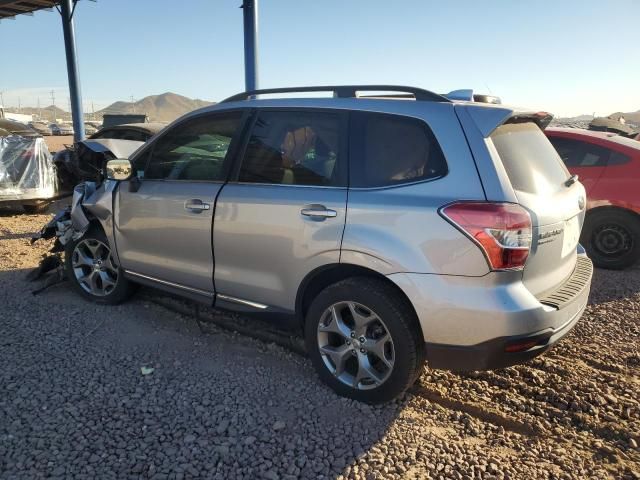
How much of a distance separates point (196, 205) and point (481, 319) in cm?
212

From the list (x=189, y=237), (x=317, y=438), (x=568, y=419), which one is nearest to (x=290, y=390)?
(x=317, y=438)

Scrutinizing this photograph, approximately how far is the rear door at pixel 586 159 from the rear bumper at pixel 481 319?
3907 millimetres

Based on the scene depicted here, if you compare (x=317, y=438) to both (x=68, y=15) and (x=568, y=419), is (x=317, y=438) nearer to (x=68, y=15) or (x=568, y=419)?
(x=568, y=419)

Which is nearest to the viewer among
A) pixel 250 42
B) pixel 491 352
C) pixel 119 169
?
pixel 491 352

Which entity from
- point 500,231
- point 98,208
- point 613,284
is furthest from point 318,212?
point 613,284

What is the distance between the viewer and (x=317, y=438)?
9.09ft

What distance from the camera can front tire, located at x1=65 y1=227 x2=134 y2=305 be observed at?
455cm

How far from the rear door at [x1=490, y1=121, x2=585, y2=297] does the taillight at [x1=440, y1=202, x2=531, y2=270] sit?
0.08 meters

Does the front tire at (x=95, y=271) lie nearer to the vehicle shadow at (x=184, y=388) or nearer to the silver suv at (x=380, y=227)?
the vehicle shadow at (x=184, y=388)

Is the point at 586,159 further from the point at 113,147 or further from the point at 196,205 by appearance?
the point at 113,147

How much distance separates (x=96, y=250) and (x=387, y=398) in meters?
3.08

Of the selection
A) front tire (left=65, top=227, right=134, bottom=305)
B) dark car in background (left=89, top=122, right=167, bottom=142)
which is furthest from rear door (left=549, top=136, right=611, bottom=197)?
dark car in background (left=89, top=122, right=167, bottom=142)

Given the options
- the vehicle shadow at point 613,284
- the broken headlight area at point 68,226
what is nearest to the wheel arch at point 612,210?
the vehicle shadow at point 613,284

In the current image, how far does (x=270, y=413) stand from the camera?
9.82 ft
